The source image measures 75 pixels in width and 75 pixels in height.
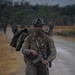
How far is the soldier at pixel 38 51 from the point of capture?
7684 millimetres

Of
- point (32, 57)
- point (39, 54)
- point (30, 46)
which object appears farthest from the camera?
point (30, 46)

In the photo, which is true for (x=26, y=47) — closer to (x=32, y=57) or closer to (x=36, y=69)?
(x=32, y=57)

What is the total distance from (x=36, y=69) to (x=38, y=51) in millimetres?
380

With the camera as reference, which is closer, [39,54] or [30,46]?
[39,54]

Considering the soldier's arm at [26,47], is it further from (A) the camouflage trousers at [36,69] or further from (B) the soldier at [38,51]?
(A) the camouflage trousers at [36,69]

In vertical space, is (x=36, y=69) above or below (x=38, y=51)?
below

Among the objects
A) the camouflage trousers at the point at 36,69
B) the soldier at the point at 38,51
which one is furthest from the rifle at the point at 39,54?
the camouflage trousers at the point at 36,69

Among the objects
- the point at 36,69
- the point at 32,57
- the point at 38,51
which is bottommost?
the point at 36,69

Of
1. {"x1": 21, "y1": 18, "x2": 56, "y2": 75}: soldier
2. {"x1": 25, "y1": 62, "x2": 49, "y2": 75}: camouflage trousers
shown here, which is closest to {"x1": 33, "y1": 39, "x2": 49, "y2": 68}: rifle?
{"x1": 21, "y1": 18, "x2": 56, "y2": 75}: soldier

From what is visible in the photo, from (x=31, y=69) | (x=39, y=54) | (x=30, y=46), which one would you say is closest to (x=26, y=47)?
(x=30, y=46)

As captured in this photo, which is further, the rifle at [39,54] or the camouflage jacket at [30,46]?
the camouflage jacket at [30,46]

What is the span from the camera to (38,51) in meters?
7.73

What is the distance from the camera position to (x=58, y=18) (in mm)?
130250

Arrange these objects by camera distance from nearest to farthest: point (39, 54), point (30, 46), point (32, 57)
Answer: point (39, 54) → point (32, 57) → point (30, 46)
